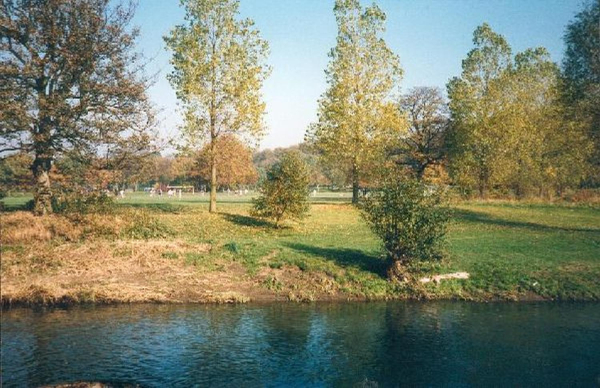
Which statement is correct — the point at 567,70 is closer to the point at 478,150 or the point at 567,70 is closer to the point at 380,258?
the point at 478,150

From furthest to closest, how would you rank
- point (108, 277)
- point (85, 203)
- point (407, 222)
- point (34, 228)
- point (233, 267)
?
point (85, 203) < point (34, 228) < point (233, 267) < point (407, 222) < point (108, 277)

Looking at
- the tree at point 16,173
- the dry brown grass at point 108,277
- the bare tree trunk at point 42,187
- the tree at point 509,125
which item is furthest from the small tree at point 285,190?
the tree at point 509,125

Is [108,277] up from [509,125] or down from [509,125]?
down

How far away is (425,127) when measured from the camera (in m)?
77.9

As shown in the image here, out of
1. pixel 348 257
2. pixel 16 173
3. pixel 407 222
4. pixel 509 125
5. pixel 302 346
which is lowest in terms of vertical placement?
pixel 302 346

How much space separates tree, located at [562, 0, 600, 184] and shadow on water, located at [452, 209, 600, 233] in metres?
8.37

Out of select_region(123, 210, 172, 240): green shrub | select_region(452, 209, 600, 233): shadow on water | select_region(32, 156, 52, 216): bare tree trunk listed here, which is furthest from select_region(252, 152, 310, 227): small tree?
select_region(32, 156, 52, 216): bare tree trunk

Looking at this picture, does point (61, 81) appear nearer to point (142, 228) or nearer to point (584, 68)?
point (142, 228)

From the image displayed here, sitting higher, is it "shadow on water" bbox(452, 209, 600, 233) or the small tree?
the small tree

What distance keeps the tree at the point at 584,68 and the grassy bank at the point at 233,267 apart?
41.9 ft

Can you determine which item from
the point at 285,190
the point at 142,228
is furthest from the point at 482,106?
the point at 142,228

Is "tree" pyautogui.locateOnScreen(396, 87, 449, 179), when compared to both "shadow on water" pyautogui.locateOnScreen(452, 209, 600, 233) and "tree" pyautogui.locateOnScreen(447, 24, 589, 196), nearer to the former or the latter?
"tree" pyautogui.locateOnScreen(447, 24, 589, 196)

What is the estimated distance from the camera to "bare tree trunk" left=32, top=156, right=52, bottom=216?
28.6 meters

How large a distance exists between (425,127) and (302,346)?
6736 cm
